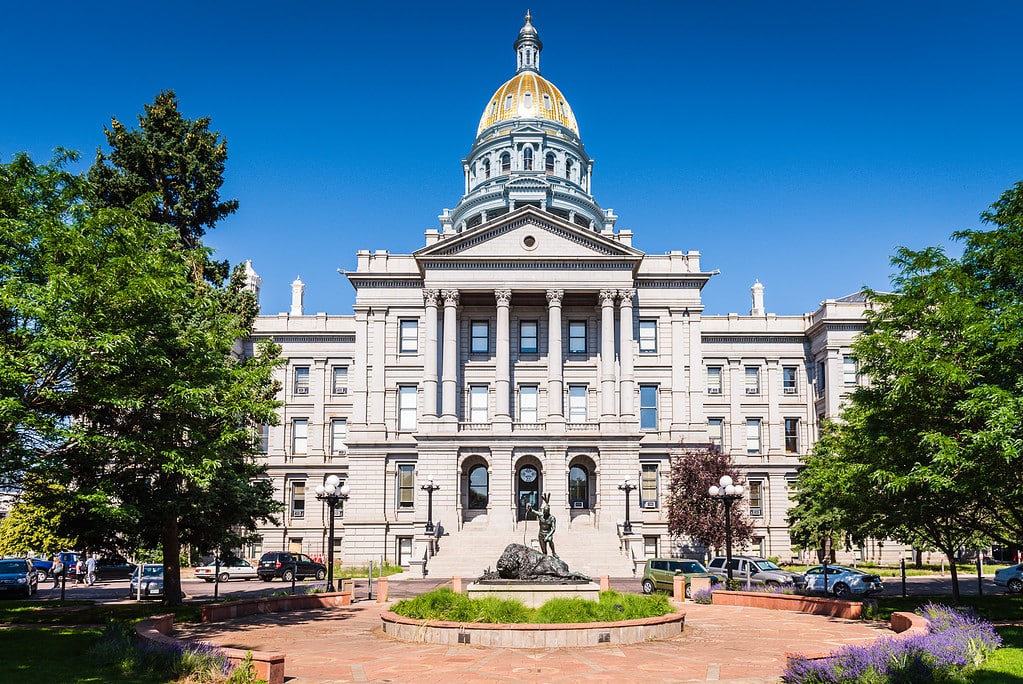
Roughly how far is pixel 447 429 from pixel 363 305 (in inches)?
449

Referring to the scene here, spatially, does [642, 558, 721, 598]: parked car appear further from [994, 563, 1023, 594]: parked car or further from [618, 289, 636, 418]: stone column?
[618, 289, 636, 418]: stone column

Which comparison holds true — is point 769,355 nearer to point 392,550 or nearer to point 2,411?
point 392,550

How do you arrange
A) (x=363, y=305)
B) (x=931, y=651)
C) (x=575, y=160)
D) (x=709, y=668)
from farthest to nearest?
(x=575, y=160), (x=363, y=305), (x=709, y=668), (x=931, y=651)

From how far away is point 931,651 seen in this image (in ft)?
52.9

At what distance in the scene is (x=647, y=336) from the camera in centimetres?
6203

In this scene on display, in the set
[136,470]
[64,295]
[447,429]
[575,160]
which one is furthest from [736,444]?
[64,295]

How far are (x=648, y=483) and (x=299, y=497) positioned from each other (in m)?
26.6

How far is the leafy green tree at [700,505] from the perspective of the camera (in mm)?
52375

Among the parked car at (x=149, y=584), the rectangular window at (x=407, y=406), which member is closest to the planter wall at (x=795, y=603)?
the parked car at (x=149, y=584)

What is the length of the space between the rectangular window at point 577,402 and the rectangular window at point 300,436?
2247 cm

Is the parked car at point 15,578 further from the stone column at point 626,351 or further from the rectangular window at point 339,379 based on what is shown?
the stone column at point 626,351

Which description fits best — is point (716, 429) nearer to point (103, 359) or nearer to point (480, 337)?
point (480, 337)

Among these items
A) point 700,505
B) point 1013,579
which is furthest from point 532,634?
point 700,505

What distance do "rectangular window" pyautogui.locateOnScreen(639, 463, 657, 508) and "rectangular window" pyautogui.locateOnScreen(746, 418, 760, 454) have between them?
1053cm
